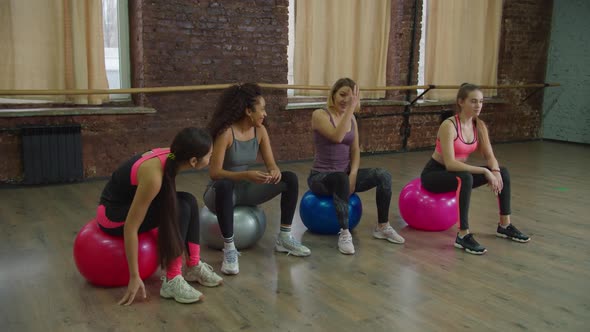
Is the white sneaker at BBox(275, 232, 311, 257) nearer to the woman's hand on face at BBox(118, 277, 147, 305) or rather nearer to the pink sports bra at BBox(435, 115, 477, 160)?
the woman's hand on face at BBox(118, 277, 147, 305)

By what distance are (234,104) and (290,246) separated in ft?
2.85

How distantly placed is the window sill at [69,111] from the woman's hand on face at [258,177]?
2702mm

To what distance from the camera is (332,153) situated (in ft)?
11.1

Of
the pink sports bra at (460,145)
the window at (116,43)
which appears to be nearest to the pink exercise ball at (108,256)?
the pink sports bra at (460,145)

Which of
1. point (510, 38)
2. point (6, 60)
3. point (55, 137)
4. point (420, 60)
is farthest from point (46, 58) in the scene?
point (510, 38)

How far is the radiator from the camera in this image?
4797 millimetres

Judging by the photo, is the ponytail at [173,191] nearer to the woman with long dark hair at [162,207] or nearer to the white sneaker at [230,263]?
the woman with long dark hair at [162,207]

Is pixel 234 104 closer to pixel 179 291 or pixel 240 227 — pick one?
pixel 240 227

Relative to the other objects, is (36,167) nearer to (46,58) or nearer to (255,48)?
(46,58)

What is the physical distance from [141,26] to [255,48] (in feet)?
3.98

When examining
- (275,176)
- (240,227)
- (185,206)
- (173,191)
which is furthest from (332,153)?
(173,191)

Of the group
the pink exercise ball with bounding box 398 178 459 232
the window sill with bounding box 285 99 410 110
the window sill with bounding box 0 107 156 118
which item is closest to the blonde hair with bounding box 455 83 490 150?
the pink exercise ball with bounding box 398 178 459 232

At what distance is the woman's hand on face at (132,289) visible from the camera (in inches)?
94.0

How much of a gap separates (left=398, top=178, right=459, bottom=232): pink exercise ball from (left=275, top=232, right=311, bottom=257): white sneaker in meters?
0.84
